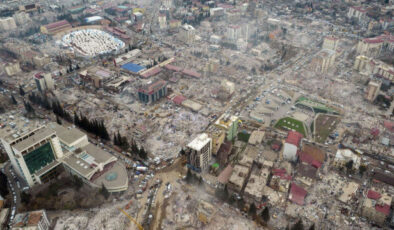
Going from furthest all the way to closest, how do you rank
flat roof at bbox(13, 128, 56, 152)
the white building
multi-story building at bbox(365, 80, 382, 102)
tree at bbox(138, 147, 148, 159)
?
the white building → multi-story building at bbox(365, 80, 382, 102) → tree at bbox(138, 147, 148, 159) → flat roof at bbox(13, 128, 56, 152)

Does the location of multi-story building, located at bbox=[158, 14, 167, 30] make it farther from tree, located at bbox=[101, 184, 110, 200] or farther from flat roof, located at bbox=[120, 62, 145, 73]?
tree, located at bbox=[101, 184, 110, 200]

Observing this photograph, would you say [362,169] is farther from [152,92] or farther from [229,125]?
[152,92]

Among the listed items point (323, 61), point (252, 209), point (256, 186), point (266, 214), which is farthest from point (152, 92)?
point (323, 61)

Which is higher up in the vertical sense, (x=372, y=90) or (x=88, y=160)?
(x=372, y=90)

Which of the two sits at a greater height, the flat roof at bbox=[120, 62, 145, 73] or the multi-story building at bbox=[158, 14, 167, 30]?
the multi-story building at bbox=[158, 14, 167, 30]

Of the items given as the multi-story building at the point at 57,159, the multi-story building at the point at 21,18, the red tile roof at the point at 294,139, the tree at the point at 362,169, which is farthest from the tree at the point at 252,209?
the multi-story building at the point at 21,18

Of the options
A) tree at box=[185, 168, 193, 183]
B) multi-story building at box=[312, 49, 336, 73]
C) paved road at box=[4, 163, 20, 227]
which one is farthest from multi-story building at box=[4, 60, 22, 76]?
multi-story building at box=[312, 49, 336, 73]

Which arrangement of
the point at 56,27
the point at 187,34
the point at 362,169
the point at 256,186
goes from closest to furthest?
the point at 256,186 → the point at 362,169 → the point at 187,34 → the point at 56,27
